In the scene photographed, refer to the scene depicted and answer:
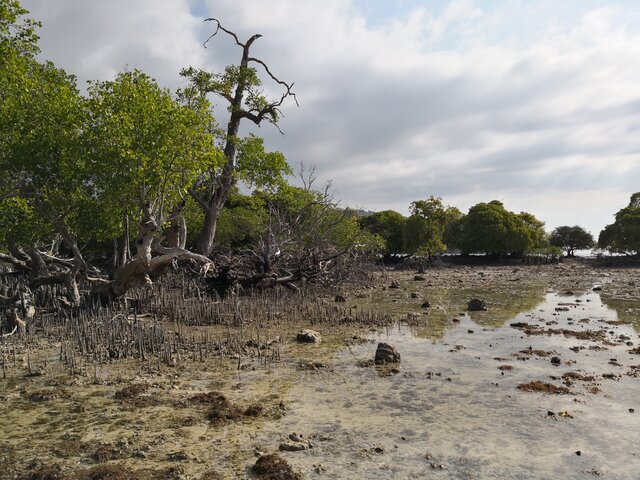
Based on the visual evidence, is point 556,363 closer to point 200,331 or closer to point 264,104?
point 200,331

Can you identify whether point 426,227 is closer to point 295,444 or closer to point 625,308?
point 625,308

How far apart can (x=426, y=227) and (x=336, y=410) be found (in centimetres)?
3969

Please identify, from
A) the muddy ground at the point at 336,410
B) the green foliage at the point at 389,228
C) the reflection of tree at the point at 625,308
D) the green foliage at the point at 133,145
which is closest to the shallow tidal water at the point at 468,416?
the muddy ground at the point at 336,410


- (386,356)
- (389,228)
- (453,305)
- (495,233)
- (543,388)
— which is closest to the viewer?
(543,388)

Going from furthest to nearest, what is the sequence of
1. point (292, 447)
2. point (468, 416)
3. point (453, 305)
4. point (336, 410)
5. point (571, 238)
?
point (571, 238) → point (453, 305) → point (336, 410) → point (468, 416) → point (292, 447)

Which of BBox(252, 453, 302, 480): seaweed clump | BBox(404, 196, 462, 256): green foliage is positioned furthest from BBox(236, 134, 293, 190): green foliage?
BBox(404, 196, 462, 256): green foliage

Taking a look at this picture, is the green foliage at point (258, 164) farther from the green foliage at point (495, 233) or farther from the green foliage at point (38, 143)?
the green foliage at point (495, 233)

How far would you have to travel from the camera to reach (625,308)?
Result: 750 inches

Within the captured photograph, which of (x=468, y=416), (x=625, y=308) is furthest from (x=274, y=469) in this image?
(x=625, y=308)

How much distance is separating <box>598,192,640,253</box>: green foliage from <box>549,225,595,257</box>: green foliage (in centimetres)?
1076

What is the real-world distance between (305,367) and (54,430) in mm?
4756

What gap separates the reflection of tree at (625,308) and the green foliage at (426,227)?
22.8 m

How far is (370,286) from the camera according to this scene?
1100 inches

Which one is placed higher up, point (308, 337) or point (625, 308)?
point (625, 308)
